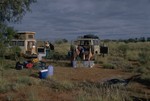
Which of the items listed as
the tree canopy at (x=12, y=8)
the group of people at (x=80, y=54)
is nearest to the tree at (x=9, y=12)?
the tree canopy at (x=12, y=8)

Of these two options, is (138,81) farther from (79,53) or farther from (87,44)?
(87,44)

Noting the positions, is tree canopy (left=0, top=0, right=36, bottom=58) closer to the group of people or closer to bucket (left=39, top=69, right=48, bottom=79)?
bucket (left=39, top=69, right=48, bottom=79)

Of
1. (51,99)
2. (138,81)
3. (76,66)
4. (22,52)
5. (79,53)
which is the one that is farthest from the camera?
(22,52)

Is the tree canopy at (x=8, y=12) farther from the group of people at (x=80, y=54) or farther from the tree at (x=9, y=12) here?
the group of people at (x=80, y=54)

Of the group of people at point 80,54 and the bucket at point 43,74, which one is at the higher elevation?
the group of people at point 80,54

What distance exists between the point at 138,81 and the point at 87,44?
1674 centimetres

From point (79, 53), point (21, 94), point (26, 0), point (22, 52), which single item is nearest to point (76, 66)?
point (79, 53)

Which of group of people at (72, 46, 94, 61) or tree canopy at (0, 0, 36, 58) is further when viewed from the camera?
group of people at (72, 46, 94, 61)

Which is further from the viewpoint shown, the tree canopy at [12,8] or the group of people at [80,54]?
the group of people at [80,54]

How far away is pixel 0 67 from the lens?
59.8 feet

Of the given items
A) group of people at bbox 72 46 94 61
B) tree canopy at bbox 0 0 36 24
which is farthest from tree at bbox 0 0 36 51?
group of people at bbox 72 46 94 61

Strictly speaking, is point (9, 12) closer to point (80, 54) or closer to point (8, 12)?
point (8, 12)

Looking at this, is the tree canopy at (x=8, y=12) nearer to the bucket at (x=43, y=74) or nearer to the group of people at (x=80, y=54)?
the bucket at (x=43, y=74)

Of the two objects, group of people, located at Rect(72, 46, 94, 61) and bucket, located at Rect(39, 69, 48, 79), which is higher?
group of people, located at Rect(72, 46, 94, 61)
